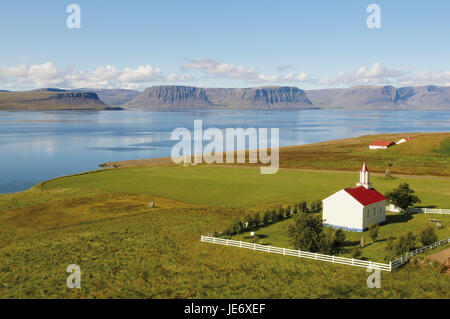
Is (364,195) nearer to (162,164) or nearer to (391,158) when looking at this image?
(391,158)

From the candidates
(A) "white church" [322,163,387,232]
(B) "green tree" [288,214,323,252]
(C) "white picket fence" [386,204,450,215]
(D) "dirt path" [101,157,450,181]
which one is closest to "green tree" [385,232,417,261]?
(B) "green tree" [288,214,323,252]

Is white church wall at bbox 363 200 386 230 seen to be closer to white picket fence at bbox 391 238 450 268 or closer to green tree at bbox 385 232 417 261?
white picket fence at bbox 391 238 450 268

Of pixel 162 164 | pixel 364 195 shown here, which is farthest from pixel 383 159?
pixel 364 195

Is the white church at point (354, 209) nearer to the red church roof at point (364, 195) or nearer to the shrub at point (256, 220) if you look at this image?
the red church roof at point (364, 195)

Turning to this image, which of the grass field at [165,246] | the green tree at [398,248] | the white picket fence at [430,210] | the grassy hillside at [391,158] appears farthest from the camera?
the grassy hillside at [391,158]

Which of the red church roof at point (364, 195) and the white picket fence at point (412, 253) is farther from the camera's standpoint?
the red church roof at point (364, 195)

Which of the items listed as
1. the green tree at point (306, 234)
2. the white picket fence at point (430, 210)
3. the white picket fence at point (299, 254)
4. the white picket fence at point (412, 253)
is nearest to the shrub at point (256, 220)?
the white picket fence at point (299, 254)

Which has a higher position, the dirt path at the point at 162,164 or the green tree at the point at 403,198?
the green tree at the point at 403,198
